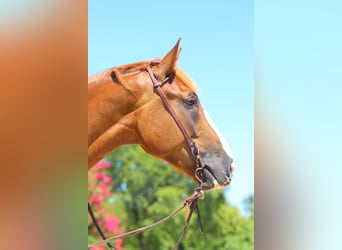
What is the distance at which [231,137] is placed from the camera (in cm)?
233

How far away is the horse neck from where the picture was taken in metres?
1.61

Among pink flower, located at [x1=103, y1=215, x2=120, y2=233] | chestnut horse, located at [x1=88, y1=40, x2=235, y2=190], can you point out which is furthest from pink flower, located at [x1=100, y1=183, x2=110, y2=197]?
chestnut horse, located at [x1=88, y1=40, x2=235, y2=190]

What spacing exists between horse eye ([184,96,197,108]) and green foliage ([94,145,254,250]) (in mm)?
1096

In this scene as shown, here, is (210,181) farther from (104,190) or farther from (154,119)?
(104,190)

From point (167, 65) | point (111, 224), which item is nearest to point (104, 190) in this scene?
point (111, 224)

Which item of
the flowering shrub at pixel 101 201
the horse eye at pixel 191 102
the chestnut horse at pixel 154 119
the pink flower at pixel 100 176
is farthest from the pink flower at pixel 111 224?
the horse eye at pixel 191 102

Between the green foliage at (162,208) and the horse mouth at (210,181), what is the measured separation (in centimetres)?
101

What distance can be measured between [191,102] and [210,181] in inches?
12.0

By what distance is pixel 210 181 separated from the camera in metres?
1.76

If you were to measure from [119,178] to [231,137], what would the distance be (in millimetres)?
772
